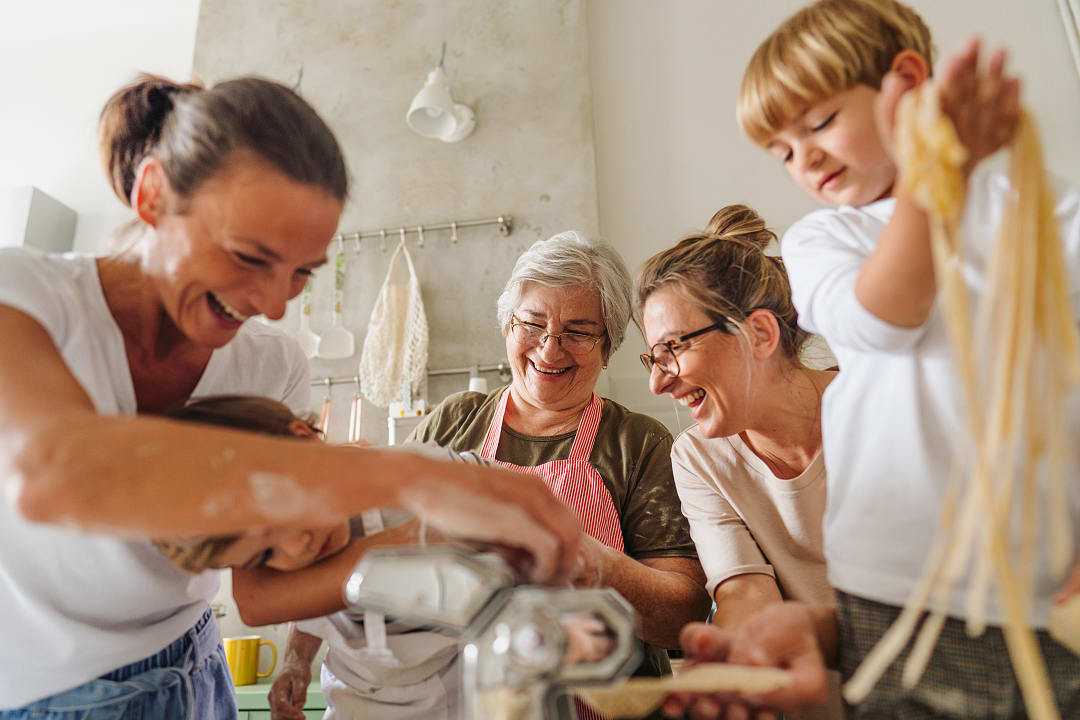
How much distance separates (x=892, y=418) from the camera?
0.70m

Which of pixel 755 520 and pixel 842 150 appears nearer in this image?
pixel 842 150

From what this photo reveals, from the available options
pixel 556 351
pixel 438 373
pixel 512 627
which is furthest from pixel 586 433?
pixel 438 373

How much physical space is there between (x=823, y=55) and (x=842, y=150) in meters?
0.10

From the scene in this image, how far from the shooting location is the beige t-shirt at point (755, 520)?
45.1 inches

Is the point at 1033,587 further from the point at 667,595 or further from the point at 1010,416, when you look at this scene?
the point at 667,595

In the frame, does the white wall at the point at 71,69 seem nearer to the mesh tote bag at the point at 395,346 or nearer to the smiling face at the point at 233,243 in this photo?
the mesh tote bag at the point at 395,346

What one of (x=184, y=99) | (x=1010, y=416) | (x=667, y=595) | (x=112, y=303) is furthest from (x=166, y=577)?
(x=1010, y=416)

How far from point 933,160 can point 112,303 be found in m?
0.84

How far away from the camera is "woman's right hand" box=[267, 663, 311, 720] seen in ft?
3.80

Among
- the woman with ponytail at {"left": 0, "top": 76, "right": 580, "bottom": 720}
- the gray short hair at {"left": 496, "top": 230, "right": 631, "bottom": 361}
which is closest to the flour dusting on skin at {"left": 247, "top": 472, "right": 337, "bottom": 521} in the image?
the woman with ponytail at {"left": 0, "top": 76, "right": 580, "bottom": 720}

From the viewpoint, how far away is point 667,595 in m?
1.23

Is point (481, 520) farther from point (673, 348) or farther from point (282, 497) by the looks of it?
point (673, 348)

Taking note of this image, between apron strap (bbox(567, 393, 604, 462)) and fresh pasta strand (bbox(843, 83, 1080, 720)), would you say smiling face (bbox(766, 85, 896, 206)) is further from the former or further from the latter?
apron strap (bbox(567, 393, 604, 462))

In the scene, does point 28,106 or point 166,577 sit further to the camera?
point 28,106
